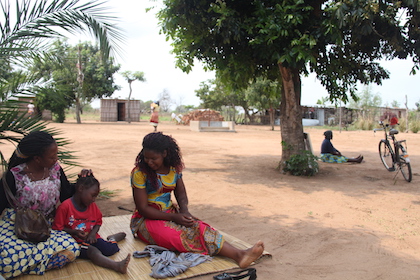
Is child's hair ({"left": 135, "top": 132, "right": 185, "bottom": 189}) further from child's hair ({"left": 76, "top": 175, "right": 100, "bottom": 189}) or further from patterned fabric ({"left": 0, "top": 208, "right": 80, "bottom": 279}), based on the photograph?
patterned fabric ({"left": 0, "top": 208, "right": 80, "bottom": 279})

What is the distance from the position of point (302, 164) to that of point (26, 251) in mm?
5788

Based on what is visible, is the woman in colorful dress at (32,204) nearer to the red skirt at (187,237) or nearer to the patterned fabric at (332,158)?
the red skirt at (187,237)

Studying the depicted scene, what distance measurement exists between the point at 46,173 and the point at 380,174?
711 cm

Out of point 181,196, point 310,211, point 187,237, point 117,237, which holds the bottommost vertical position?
point 310,211

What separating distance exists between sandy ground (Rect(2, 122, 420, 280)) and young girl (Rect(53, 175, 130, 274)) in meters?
0.91

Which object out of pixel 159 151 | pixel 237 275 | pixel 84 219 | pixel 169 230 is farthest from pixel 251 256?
pixel 84 219

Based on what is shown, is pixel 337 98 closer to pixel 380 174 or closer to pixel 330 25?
pixel 380 174

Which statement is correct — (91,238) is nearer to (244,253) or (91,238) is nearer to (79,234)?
(79,234)

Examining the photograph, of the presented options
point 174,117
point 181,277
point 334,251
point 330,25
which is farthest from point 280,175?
point 174,117

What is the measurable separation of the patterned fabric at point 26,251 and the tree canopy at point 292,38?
A: 15.2 feet

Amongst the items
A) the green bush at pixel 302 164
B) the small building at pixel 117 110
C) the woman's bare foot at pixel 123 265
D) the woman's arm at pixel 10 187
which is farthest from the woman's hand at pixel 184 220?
the small building at pixel 117 110

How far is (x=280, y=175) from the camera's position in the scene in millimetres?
7582

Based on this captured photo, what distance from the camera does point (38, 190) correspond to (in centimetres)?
269

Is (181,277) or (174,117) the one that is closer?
(181,277)
